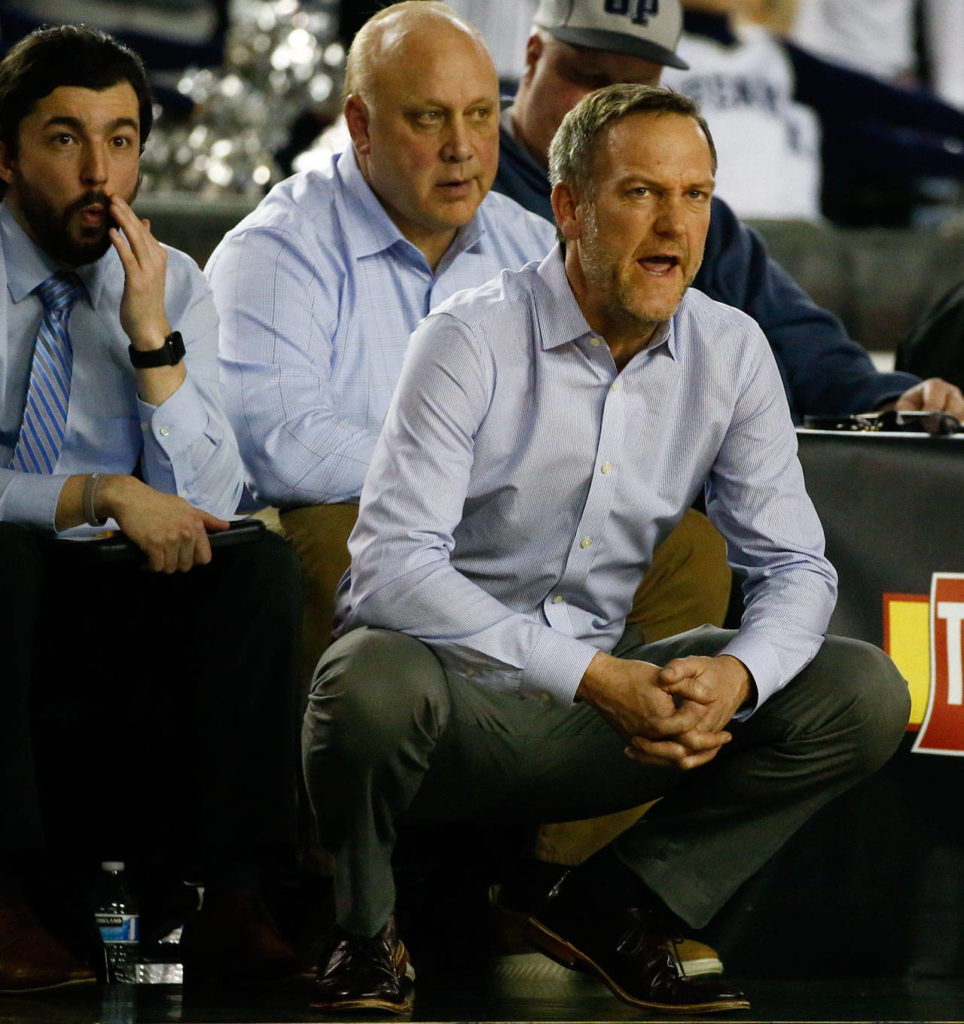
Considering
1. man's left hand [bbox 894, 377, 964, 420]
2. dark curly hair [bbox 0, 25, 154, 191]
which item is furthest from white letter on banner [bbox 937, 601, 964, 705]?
dark curly hair [bbox 0, 25, 154, 191]

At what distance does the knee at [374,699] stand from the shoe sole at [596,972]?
30cm

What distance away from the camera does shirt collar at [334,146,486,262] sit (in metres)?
2.40

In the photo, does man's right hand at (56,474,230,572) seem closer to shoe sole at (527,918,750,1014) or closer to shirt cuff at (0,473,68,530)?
shirt cuff at (0,473,68,530)

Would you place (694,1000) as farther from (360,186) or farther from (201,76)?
(201,76)

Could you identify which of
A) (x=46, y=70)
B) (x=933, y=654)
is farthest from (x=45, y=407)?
(x=933, y=654)

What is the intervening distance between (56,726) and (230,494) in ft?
1.21

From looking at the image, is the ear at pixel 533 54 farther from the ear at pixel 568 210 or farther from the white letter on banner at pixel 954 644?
the white letter on banner at pixel 954 644

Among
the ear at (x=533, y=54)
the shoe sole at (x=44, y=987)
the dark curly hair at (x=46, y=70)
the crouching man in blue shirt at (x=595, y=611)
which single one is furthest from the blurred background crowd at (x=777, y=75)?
the shoe sole at (x=44, y=987)

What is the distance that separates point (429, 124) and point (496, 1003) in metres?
1.30

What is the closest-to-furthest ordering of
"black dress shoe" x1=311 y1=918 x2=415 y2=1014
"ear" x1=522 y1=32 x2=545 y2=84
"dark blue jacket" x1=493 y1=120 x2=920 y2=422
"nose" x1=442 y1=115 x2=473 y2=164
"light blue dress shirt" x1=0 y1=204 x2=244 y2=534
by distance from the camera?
"black dress shoe" x1=311 y1=918 x2=415 y2=1014, "light blue dress shirt" x1=0 y1=204 x2=244 y2=534, "nose" x1=442 y1=115 x2=473 y2=164, "dark blue jacket" x1=493 y1=120 x2=920 y2=422, "ear" x1=522 y1=32 x2=545 y2=84

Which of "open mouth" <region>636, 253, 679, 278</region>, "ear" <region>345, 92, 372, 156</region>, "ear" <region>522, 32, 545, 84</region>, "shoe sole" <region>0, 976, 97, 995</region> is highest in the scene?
"ear" <region>522, 32, 545, 84</region>

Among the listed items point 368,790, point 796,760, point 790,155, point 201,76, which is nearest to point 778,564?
point 796,760

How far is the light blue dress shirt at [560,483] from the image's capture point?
175cm

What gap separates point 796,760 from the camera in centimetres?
180
